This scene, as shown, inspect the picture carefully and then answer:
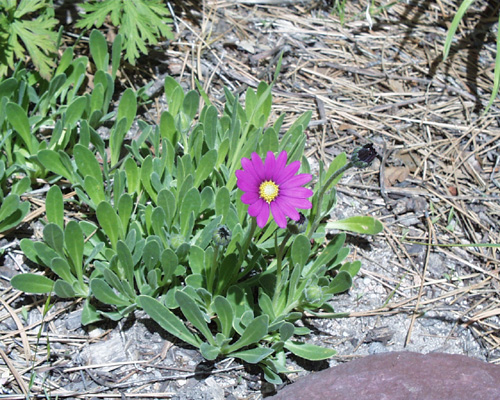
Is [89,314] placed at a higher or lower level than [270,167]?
lower

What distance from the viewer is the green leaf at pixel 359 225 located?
2766 mm

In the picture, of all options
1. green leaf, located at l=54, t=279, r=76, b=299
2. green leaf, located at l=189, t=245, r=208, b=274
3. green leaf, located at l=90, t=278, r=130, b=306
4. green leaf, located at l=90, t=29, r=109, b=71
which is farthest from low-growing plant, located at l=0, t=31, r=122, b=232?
green leaf, located at l=189, t=245, r=208, b=274

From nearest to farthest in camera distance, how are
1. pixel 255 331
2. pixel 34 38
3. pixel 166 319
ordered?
pixel 255 331 → pixel 166 319 → pixel 34 38

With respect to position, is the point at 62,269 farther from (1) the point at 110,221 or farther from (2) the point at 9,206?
(2) the point at 9,206

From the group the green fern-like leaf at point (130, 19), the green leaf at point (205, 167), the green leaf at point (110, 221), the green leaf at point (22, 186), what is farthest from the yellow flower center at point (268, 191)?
the green fern-like leaf at point (130, 19)

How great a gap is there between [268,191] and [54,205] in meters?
1.10

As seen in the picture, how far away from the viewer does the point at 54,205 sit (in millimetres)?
2531

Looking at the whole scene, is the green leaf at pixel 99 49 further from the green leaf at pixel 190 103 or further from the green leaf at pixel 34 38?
the green leaf at pixel 190 103

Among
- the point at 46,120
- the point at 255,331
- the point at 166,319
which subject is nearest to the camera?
the point at 255,331

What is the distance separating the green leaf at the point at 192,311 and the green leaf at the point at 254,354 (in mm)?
142

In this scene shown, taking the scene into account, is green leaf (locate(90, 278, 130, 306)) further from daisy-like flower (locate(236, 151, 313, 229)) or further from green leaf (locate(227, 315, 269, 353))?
daisy-like flower (locate(236, 151, 313, 229))

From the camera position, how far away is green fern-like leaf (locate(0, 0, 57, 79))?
2883 millimetres

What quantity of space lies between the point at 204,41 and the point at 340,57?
95cm

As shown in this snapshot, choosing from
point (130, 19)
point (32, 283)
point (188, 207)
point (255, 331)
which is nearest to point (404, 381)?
point (255, 331)
